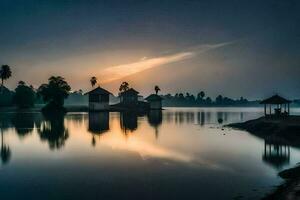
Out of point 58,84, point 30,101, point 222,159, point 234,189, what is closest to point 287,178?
point 234,189

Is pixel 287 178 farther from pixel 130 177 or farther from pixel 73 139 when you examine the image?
pixel 73 139

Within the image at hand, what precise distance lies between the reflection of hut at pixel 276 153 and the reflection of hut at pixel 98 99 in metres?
72.9

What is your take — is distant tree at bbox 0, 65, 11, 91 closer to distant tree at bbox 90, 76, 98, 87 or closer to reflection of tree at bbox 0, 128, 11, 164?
distant tree at bbox 90, 76, 98, 87

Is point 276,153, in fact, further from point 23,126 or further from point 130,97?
point 130,97

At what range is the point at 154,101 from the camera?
133625 millimetres

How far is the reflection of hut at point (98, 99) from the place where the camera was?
10088cm

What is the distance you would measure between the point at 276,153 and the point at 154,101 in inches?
4199

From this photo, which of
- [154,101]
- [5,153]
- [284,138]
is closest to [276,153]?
[284,138]

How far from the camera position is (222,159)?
81.8 feet

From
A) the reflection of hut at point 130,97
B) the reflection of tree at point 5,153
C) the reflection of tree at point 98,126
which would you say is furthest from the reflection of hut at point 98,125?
the reflection of hut at point 130,97

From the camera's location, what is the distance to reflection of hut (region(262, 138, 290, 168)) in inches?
936

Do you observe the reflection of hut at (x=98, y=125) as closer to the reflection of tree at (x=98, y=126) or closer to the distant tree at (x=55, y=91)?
the reflection of tree at (x=98, y=126)

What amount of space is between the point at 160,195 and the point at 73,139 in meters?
24.3

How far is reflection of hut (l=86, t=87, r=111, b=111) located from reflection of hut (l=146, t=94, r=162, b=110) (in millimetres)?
27388
